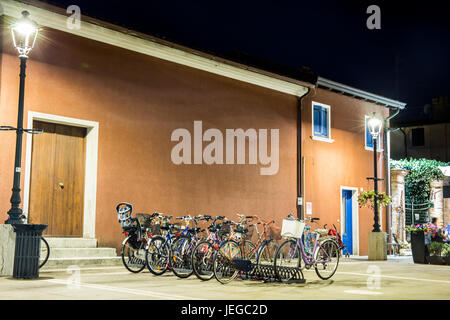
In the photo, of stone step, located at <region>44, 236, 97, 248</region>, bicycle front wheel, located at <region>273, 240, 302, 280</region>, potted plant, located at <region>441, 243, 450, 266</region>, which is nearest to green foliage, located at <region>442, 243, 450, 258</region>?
potted plant, located at <region>441, 243, 450, 266</region>

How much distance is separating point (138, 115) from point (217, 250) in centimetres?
566

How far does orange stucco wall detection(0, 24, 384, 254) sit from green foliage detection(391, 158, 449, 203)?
9.92 m

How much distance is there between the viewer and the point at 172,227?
10.6 meters

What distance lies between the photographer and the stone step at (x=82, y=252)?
1163 centimetres

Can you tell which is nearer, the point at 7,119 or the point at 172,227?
the point at 172,227

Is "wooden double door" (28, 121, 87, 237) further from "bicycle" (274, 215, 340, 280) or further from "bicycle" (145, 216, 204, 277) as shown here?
"bicycle" (274, 215, 340, 280)

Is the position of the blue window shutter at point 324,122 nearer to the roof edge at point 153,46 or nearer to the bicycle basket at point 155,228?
the roof edge at point 153,46

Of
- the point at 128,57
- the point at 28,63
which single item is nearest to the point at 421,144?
the point at 128,57

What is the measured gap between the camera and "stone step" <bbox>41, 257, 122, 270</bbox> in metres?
11.2

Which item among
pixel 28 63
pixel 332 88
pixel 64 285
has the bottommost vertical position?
pixel 64 285

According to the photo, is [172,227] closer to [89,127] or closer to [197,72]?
[89,127]

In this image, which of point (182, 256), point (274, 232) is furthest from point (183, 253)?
point (274, 232)

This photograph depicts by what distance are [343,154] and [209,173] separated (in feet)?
21.8
